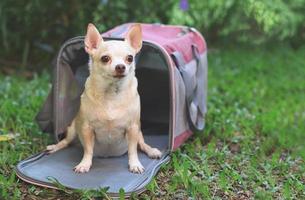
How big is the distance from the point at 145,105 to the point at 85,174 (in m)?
1.29

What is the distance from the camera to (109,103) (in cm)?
346

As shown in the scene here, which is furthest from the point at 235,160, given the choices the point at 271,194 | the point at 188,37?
the point at 188,37

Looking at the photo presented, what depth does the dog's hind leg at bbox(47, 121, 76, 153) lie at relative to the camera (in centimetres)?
378

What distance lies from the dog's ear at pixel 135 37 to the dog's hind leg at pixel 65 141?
0.68 meters

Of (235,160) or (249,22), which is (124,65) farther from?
(249,22)

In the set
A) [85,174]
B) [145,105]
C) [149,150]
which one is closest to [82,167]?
[85,174]

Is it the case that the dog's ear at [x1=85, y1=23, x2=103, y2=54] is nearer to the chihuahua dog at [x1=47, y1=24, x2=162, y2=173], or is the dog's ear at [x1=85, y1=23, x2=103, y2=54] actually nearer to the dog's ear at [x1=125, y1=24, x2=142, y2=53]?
the chihuahua dog at [x1=47, y1=24, x2=162, y2=173]

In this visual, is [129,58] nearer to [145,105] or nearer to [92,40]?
[92,40]

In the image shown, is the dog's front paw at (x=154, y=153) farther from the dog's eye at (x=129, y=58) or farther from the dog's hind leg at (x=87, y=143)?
the dog's eye at (x=129, y=58)

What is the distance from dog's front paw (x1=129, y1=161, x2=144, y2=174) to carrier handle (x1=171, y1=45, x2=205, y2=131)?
67 cm

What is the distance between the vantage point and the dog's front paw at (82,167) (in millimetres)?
3412

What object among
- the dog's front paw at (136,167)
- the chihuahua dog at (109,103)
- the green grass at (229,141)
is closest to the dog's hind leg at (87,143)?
the chihuahua dog at (109,103)

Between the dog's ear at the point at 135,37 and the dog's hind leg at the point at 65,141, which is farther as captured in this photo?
the dog's hind leg at the point at 65,141

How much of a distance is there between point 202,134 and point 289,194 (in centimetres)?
114
